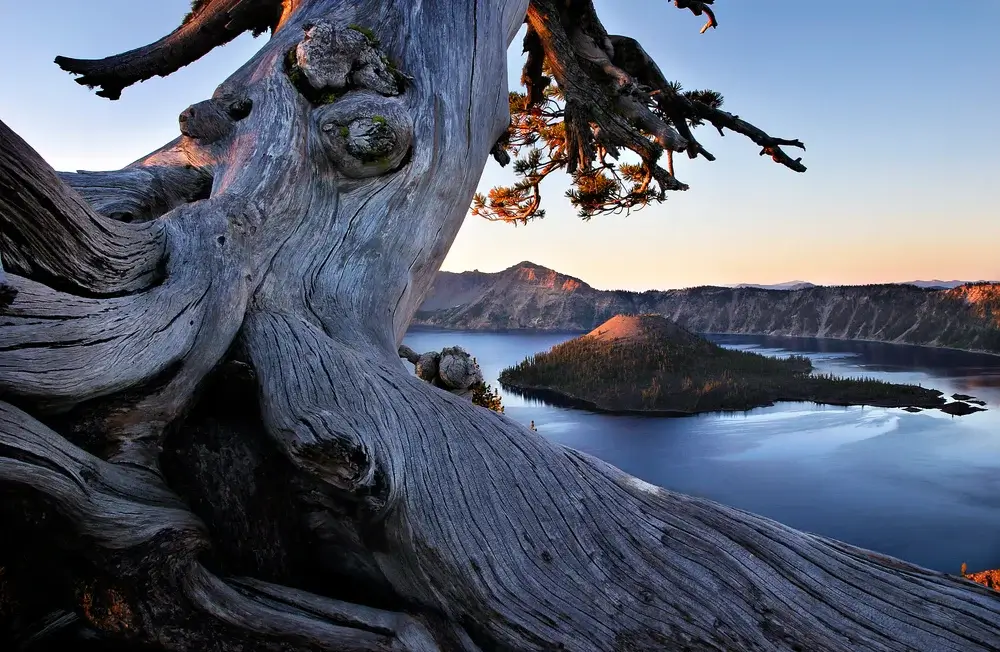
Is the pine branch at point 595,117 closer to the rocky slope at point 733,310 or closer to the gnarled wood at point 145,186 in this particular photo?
the gnarled wood at point 145,186

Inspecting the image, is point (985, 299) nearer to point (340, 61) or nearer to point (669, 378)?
point (669, 378)

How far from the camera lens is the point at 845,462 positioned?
9820mm

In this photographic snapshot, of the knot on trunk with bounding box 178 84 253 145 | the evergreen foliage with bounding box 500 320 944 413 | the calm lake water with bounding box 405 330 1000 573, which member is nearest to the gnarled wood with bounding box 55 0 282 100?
the knot on trunk with bounding box 178 84 253 145

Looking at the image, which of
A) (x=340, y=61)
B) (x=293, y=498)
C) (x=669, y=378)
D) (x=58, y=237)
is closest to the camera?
(x=58, y=237)

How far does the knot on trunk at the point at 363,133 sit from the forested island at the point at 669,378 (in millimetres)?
11681

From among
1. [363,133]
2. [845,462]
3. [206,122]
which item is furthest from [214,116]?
[845,462]

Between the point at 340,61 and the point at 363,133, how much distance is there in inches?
15.2

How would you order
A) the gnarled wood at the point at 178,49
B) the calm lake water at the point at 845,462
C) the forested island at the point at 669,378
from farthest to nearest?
the forested island at the point at 669,378, the calm lake water at the point at 845,462, the gnarled wood at the point at 178,49

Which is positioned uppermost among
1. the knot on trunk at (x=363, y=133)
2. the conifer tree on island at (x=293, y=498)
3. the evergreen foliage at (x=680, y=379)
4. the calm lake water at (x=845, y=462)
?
the knot on trunk at (x=363, y=133)

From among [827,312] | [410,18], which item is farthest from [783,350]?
[410,18]

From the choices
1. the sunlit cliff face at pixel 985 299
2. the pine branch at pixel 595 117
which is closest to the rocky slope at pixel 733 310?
the sunlit cliff face at pixel 985 299

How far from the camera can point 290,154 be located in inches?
80.7

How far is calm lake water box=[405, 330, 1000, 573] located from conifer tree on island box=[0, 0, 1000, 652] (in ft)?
15.3

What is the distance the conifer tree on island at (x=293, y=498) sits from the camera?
1118mm
